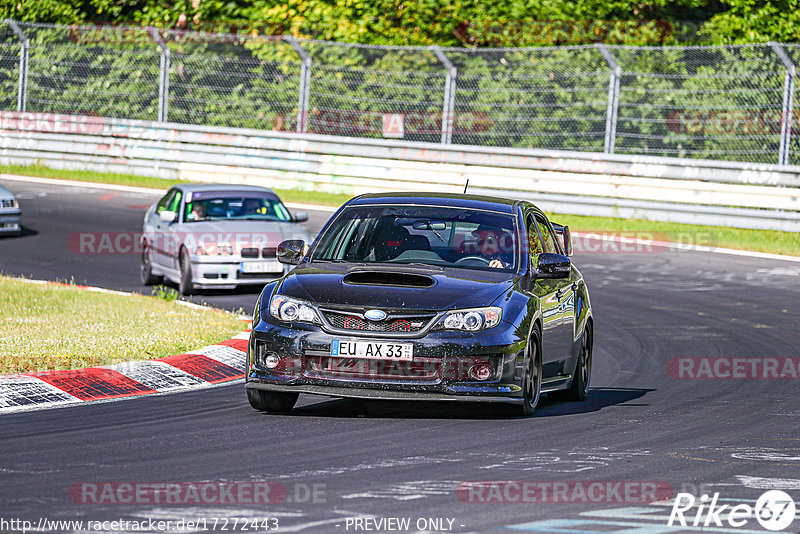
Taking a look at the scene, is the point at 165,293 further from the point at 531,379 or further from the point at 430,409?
the point at 531,379

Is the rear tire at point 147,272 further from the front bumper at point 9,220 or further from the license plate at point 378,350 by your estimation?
the license plate at point 378,350

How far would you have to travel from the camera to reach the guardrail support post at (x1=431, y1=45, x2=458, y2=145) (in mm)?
26234

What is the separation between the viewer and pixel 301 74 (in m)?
27.8

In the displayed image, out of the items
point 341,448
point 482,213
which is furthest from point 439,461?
point 482,213

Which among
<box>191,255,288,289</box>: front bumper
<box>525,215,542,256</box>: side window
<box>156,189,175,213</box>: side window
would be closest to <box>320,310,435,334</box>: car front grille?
<box>525,215,542,256</box>: side window

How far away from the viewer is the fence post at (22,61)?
2958cm

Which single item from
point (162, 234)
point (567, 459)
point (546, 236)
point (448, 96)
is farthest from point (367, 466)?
point (448, 96)

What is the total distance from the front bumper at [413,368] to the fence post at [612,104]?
53.2ft

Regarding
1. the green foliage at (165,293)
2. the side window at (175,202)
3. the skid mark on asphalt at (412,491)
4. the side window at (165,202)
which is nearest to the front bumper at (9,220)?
the side window at (165,202)

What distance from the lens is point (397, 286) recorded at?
362 inches

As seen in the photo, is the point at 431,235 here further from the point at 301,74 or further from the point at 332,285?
the point at 301,74

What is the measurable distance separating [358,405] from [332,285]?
1.07m

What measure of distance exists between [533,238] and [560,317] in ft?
2.17

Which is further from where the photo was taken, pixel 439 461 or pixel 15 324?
pixel 15 324
